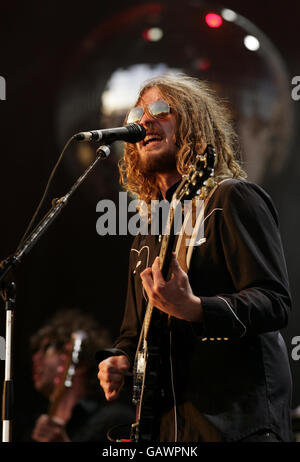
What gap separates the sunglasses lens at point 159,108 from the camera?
8.94 ft

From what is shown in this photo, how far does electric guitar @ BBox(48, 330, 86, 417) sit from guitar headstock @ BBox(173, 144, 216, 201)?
7.53ft

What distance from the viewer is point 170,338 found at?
222cm

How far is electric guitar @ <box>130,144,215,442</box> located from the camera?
2.12m

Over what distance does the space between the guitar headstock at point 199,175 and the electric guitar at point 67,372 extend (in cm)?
229

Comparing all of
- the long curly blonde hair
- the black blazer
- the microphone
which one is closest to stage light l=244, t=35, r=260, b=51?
the long curly blonde hair

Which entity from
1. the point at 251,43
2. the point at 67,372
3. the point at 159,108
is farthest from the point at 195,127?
the point at 67,372

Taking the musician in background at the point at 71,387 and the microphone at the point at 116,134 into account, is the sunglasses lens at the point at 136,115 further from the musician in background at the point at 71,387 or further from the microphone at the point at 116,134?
the musician in background at the point at 71,387

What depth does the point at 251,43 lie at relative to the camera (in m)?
3.94

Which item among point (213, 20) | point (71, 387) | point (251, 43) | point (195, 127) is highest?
point (213, 20)

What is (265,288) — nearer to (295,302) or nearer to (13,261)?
(13,261)

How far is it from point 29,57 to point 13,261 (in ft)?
11.6

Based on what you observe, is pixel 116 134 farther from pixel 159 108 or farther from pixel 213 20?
pixel 213 20

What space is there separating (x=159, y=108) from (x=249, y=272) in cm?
93

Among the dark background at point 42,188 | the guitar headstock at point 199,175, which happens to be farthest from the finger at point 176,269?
the dark background at point 42,188
